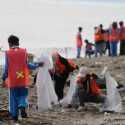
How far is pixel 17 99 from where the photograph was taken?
49.5 feet

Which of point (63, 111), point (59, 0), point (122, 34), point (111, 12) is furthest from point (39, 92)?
point (59, 0)

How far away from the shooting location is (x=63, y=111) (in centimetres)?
1694

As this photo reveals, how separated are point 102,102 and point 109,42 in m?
13.0

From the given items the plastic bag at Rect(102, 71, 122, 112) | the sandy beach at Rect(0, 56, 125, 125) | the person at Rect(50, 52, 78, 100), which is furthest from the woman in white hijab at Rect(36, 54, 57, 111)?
the plastic bag at Rect(102, 71, 122, 112)

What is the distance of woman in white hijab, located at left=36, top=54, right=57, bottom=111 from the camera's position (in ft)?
56.4

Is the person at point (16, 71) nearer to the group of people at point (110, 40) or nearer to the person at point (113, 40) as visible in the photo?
the group of people at point (110, 40)

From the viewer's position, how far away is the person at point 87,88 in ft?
56.5

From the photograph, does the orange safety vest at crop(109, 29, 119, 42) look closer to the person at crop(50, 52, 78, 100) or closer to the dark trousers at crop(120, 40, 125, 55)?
the dark trousers at crop(120, 40, 125, 55)

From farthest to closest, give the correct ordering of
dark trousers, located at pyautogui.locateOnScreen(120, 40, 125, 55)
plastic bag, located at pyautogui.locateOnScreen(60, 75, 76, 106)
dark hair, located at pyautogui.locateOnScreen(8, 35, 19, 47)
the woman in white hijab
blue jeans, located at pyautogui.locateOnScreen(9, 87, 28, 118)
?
dark trousers, located at pyautogui.locateOnScreen(120, 40, 125, 55) → plastic bag, located at pyautogui.locateOnScreen(60, 75, 76, 106) → the woman in white hijab → blue jeans, located at pyautogui.locateOnScreen(9, 87, 28, 118) → dark hair, located at pyautogui.locateOnScreen(8, 35, 19, 47)

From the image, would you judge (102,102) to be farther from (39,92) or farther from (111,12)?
(111,12)

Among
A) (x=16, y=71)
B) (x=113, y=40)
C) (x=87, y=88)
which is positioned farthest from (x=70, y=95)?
(x=113, y=40)

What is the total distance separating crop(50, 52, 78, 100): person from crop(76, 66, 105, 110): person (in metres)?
0.57

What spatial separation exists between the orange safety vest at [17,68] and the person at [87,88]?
2447 mm

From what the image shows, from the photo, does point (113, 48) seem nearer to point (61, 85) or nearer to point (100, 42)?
point (100, 42)
